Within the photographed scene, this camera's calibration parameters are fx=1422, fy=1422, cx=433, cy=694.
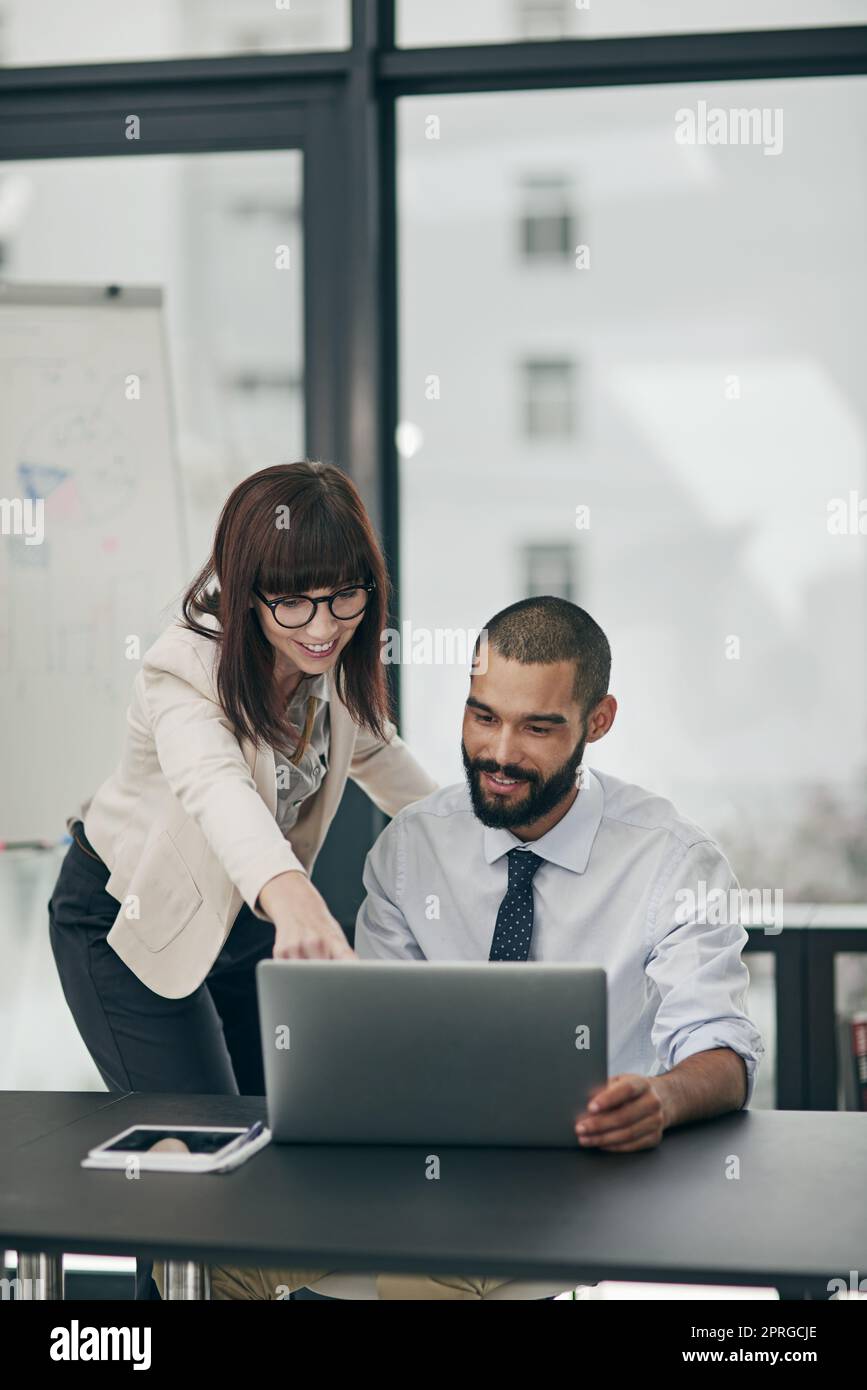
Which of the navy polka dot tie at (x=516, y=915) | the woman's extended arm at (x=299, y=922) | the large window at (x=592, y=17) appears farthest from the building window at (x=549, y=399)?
the woman's extended arm at (x=299, y=922)

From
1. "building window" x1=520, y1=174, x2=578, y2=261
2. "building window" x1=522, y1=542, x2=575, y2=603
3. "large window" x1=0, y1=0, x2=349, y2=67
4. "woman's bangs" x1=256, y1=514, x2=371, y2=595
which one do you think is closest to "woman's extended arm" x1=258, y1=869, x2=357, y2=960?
"woman's bangs" x1=256, y1=514, x2=371, y2=595

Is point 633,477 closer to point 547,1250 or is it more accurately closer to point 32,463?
point 32,463

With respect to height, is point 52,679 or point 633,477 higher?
point 633,477

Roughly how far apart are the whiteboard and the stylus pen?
1.44 meters

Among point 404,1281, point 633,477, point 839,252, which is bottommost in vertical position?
point 404,1281

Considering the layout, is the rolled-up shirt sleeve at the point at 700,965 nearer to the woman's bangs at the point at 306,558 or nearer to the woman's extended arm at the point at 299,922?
the woman's extended arm at the point at 299,922

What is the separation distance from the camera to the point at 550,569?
2.78 metres

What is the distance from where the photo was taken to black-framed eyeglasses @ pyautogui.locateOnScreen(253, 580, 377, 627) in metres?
1.87

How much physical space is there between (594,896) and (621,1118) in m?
0.49

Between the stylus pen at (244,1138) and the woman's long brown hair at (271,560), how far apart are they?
1.82ft

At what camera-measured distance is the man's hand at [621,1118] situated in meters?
1.39

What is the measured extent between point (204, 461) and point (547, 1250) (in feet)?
6.55

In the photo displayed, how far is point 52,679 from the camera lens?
9.28ft
